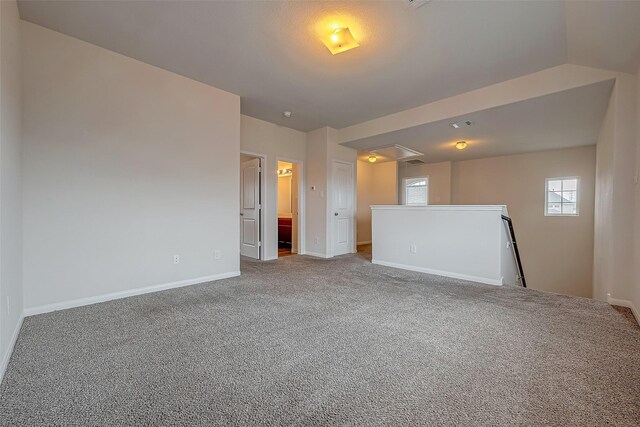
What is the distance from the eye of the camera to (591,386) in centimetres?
154

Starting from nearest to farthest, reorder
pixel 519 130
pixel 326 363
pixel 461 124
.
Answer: pixel 326 363, pixel 461 124, pixel 519 130

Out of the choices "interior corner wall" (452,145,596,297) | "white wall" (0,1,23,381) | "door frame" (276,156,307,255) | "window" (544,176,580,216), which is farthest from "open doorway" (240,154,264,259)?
"window" (544,176,580,216)

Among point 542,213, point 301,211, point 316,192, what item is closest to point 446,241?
point 316,192

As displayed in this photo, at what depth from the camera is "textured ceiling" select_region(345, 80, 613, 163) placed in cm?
350

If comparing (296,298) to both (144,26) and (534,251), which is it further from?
(534,251)

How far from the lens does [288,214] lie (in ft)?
27.5

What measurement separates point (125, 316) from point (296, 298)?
1579mm

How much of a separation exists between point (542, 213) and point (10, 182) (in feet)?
28.2

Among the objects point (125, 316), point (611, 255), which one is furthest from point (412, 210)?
point (125, 316)

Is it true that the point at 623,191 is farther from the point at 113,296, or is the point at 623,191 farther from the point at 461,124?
the point at 113,296

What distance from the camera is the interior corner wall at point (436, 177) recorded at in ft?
26.0

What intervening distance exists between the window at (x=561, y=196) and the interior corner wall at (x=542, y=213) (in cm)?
9

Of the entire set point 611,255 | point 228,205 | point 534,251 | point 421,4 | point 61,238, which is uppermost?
point 421,4

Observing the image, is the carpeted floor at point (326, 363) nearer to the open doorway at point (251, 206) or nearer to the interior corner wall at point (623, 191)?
the interior corner wall at point (623, 191)
